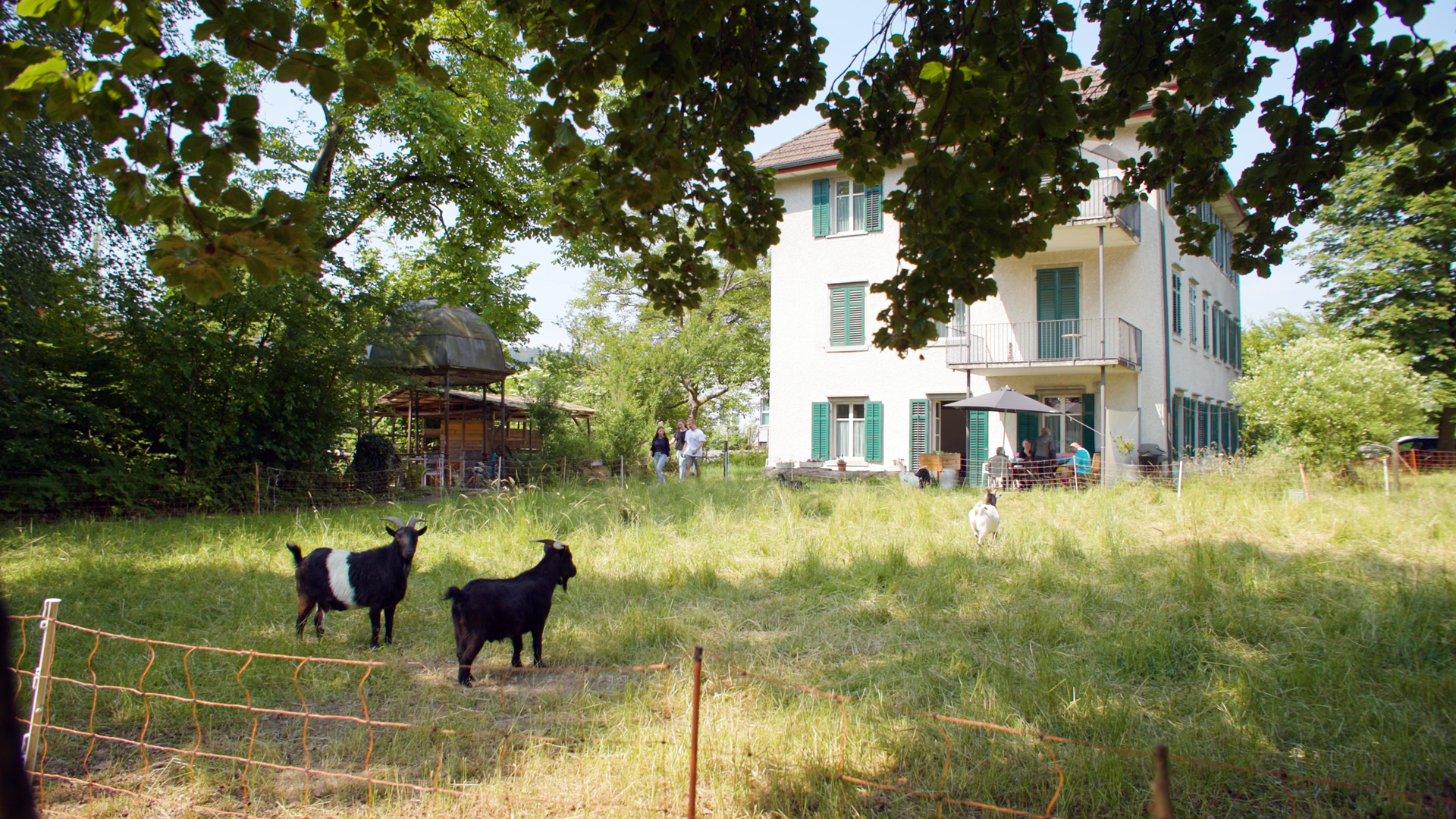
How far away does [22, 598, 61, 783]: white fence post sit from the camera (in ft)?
11.4

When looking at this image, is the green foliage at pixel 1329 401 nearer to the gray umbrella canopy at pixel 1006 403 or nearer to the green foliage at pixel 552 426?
the gray umbrella canopy at pixel 1006 403

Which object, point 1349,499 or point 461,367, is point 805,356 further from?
point 1349,499

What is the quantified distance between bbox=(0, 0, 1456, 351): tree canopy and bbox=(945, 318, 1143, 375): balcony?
1268cm

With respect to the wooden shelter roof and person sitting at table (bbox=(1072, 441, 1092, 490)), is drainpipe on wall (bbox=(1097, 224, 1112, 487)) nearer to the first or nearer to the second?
person sitting at table (bbox=(1072, 441, 1092, 490))

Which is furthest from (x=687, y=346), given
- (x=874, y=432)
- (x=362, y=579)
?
(x=362, y=579)

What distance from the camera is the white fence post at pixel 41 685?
11.4ft

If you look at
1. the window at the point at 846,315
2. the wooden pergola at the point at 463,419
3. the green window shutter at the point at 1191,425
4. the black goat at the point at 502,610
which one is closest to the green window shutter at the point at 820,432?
the window at the point at 846,315

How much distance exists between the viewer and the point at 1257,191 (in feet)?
15.2

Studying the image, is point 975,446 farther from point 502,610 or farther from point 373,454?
point 502,610

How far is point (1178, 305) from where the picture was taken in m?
→ 19.8

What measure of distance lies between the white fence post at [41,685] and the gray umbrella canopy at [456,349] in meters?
13.6

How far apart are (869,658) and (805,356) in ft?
54.2

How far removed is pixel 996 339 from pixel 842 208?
534cm

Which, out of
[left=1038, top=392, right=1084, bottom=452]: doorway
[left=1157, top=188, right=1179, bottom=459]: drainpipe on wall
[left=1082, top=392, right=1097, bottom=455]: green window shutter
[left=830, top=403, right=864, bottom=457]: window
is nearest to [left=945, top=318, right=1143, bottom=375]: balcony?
[left=1157, top=188, right=1179, bottom=459]: drainpipe on wall
